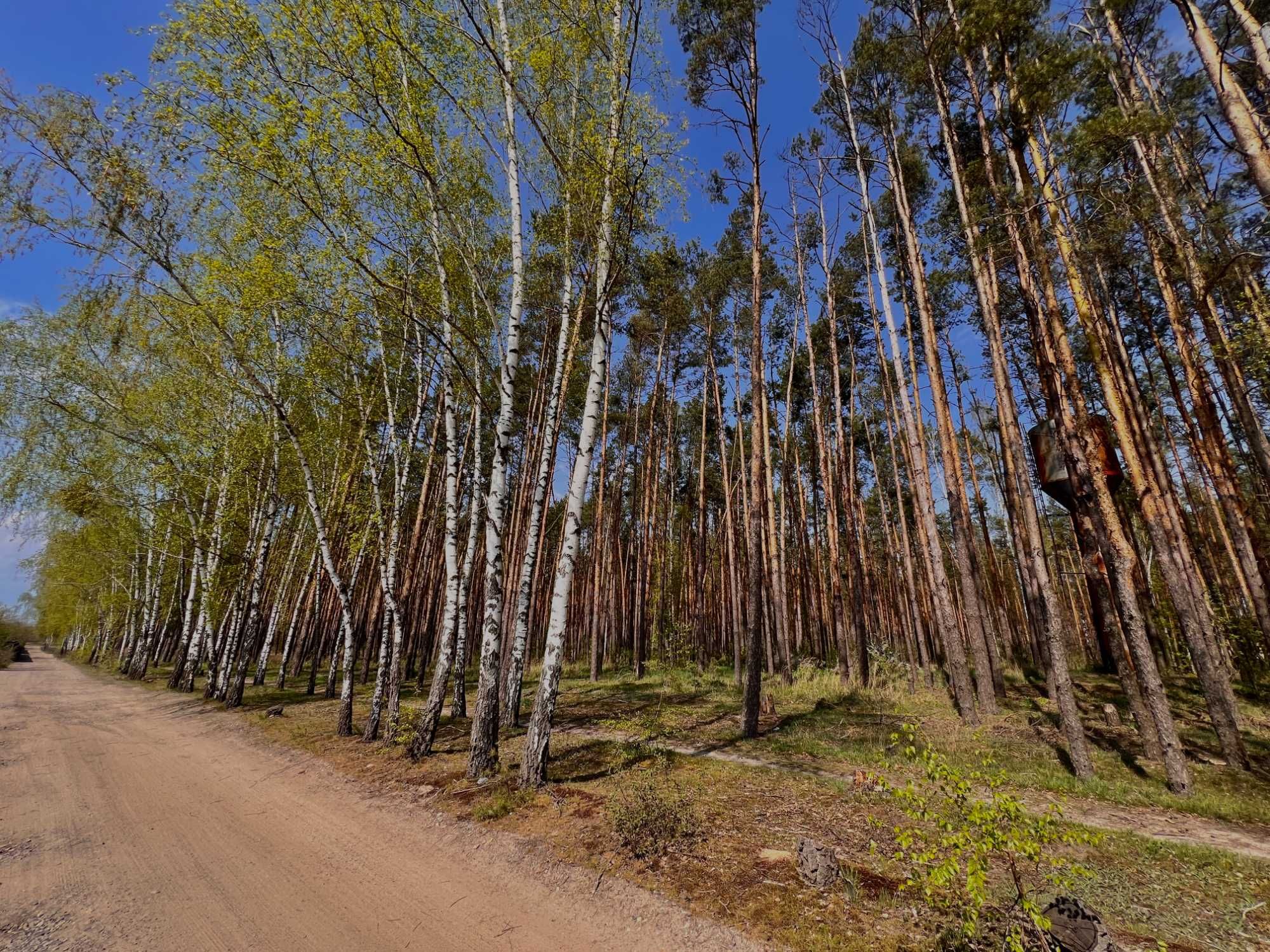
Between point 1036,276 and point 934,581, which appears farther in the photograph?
point 934,581

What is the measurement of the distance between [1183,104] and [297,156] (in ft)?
55.9

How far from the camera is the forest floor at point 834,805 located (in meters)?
3.49

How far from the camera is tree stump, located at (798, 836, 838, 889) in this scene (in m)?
3.81

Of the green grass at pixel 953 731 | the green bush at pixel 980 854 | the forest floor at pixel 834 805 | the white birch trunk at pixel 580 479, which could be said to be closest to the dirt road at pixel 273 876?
the forest floor at pixel 834 805

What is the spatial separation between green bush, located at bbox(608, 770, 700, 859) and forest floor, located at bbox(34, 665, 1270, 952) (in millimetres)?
66

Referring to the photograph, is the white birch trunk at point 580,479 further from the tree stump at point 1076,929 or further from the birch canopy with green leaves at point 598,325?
the tree stump at point 1076,929

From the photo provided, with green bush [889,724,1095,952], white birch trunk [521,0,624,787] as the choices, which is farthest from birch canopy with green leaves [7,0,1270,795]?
green bush [889,724,1095,952]

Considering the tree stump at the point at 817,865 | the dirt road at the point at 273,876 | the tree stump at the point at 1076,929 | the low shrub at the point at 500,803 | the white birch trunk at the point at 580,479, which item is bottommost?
the dirt road at the point at 273,876

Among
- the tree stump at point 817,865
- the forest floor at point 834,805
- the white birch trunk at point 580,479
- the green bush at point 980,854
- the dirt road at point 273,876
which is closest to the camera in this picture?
the green bush at point 980,854

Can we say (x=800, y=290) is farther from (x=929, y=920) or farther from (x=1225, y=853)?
(x=929, y=920)

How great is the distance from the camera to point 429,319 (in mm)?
9938

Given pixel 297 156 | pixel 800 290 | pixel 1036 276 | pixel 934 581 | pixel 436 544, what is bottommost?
pixel 934 581

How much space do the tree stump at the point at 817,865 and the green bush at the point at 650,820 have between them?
44.6 inches

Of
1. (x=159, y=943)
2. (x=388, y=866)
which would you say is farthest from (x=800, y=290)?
(x=159, y=943)
